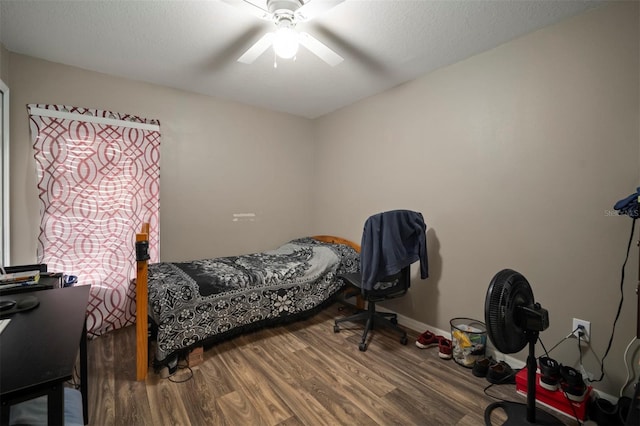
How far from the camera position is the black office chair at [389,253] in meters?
2.31

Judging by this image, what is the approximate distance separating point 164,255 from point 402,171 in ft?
8.67

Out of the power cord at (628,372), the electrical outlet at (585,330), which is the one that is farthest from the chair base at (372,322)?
the power cord at (628,372)

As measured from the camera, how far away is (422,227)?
244cm

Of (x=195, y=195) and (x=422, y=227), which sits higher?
(x=195, y=195)

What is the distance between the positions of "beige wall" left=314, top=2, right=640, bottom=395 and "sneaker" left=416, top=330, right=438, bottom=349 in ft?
0.60

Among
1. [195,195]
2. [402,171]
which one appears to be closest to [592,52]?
[402,171]

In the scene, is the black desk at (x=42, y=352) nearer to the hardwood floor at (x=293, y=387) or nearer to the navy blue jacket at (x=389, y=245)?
the hardwood floor at (x=293, y=387)

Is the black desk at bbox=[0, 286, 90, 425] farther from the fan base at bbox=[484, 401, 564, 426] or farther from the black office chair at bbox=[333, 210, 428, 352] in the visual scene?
the fan base at bbox=[484, 401, 564, 426]

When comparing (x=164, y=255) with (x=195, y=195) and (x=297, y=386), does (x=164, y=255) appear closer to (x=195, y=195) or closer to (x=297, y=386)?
(x=195, y=195)

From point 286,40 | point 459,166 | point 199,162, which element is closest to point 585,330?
point 459,166

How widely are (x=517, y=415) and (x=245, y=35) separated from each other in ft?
9.78

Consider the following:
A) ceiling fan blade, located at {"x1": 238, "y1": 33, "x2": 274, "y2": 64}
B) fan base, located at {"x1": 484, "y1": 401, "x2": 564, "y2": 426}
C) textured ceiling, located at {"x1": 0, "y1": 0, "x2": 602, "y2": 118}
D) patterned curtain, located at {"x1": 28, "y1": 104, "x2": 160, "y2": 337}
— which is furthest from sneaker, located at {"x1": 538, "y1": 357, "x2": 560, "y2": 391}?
patterned curtain, located at {"x1": 28, "y1": 104, "x2": 160, "y2": 337}

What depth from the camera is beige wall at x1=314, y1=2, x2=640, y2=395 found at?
1731 mm

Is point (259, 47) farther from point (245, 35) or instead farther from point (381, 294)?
point (381, 294)
